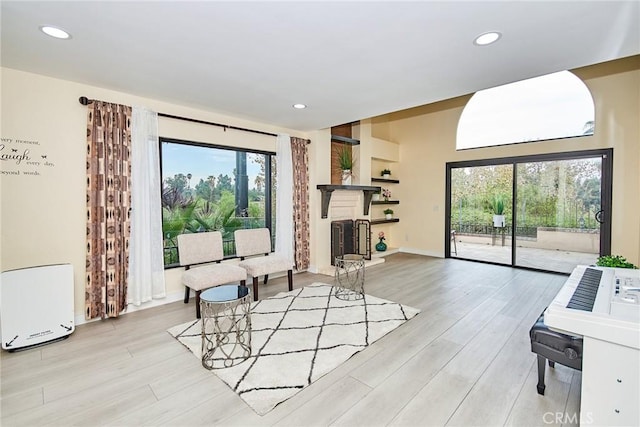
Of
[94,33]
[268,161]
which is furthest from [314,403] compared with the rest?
[268,161]

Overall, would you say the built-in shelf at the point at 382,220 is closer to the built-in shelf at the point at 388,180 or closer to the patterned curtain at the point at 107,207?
the built-in shelf at the point at 388,180

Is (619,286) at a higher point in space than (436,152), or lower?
lower

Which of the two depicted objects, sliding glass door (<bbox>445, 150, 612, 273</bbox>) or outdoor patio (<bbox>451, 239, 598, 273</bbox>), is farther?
outdoor patio (<bbox>451, 239, 598, 273</bbox>)

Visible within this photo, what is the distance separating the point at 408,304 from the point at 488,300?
1070mm

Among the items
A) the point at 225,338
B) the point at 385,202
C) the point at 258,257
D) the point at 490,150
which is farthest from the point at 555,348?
the point at 385,202

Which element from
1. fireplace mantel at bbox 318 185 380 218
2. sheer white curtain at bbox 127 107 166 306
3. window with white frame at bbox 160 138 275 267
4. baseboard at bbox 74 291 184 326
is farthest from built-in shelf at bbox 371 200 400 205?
sheer white curtain at bbox 127 107 166 306

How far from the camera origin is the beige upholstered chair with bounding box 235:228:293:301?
3744 millimetres

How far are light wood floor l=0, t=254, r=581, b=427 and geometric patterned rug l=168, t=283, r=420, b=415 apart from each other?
0.09 metres

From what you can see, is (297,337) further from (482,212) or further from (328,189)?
(482,212)

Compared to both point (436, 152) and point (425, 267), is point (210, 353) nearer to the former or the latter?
point (425, 267)

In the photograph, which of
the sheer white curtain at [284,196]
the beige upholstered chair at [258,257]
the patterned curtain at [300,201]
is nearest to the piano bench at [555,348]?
the beige upholstered chair at [258,257]

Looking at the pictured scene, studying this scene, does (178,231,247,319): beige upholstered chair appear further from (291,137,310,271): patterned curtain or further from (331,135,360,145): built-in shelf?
(331,135,360,145): built-in shelf

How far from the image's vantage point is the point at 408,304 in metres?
3.57

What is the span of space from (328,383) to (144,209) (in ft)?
9.12
